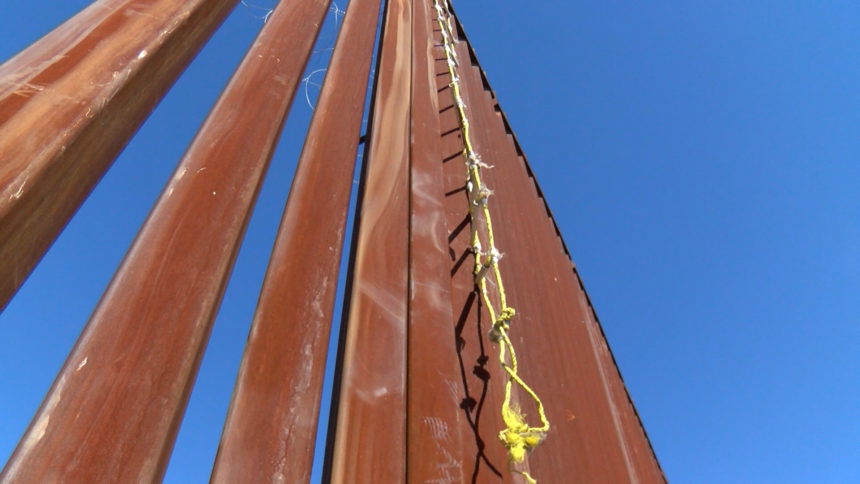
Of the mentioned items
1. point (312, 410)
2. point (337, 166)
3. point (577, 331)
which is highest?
point (337, 166)

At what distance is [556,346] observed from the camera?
54.6 inches

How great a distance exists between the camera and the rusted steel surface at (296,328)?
26.7 inches

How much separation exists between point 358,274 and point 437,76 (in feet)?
4.03

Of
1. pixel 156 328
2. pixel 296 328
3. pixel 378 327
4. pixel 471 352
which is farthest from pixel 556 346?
pixel 156 328

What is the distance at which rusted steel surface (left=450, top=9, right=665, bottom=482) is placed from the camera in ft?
3.80

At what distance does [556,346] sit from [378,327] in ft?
2.06

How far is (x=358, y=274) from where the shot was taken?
3.25 feet

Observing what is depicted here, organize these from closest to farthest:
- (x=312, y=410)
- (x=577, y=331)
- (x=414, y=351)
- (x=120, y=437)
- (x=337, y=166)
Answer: (x=120, y=437), (x=312, y=410), (x=414, y=351), (x=337, y=166), (x=577, y=331)

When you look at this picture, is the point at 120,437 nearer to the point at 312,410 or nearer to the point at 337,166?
the point at 312,410

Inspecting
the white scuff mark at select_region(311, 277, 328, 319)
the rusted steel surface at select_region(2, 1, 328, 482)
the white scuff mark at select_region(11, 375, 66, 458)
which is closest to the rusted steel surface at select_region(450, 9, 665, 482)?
the white scuff mark at select_region(311, 277, 328, 319)

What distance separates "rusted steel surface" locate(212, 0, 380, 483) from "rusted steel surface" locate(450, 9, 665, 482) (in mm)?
385

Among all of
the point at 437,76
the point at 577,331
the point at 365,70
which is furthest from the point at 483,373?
the point at 437,76

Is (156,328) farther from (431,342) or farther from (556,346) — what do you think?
(556,346)

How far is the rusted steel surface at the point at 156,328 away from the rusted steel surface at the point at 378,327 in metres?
0.22
